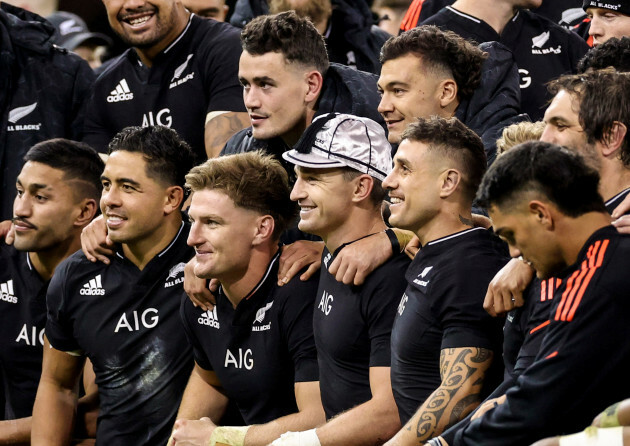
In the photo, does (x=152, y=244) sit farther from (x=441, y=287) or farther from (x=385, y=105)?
(x=441, y=287)

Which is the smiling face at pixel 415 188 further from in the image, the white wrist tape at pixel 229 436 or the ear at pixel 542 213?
the white wrist tape at pixel 229 436

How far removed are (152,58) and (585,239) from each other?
11.4 ft

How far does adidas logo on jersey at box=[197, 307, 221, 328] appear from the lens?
15.2ft

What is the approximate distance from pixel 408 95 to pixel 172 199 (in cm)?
131

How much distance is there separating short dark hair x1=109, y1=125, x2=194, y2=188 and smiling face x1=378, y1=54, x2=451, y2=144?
3.72 feet

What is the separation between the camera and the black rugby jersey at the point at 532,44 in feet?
17.4

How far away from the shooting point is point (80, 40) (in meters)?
8.24

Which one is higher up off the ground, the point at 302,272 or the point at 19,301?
the point at 302,272

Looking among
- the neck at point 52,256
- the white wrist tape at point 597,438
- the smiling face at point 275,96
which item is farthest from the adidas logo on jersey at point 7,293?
the white wrist tape at point 597,438

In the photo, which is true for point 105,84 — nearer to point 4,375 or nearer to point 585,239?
point 4,375

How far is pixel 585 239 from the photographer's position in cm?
296

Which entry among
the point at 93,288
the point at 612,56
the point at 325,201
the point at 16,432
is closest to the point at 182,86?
the point at 93,288

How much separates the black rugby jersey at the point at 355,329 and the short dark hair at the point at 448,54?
37.0 inches

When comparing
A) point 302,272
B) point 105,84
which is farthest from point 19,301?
point 302,272
